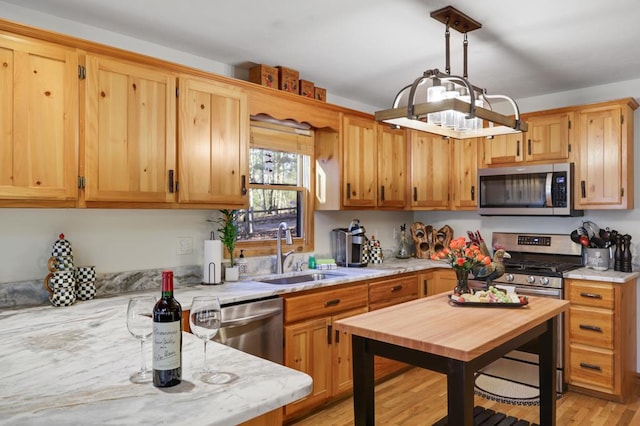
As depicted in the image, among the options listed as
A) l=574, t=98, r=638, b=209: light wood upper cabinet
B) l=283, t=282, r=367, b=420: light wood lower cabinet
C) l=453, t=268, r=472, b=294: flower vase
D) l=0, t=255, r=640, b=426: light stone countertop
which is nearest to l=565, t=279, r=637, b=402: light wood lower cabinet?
l=574, t=98, r=638, b=209: light wood upper cabinet

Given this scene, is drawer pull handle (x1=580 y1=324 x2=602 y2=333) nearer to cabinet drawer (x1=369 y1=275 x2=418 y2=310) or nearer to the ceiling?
cabinet drawer (x1=369 y1=275 x2=418 y2=310)

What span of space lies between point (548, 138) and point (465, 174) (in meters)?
0.80

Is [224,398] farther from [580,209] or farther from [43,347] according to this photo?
[580,209]

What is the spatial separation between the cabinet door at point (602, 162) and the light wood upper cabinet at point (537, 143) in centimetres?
11

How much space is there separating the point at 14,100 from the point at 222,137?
3.74 ft

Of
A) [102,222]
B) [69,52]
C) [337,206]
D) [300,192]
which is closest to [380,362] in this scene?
[337,206]

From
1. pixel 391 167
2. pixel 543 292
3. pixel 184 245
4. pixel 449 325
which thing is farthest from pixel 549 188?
pixel 184 245

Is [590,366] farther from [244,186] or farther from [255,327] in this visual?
[244,186]

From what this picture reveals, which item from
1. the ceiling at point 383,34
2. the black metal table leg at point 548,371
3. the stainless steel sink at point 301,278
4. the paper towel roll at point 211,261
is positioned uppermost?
the ceiling at point 383,34

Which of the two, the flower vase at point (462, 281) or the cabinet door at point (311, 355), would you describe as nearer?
the flower vase at point (462, 281)

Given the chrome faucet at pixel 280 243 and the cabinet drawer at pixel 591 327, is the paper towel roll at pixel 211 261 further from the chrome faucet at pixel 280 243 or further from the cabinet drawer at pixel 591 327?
the cabinet drawer at pixel 591 327

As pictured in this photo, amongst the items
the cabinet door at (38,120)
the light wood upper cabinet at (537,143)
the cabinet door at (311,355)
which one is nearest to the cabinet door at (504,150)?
the light wood upper cabinet at (537,143)

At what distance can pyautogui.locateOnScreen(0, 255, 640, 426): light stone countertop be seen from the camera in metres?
1.01

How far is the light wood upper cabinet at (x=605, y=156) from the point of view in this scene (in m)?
3.51
